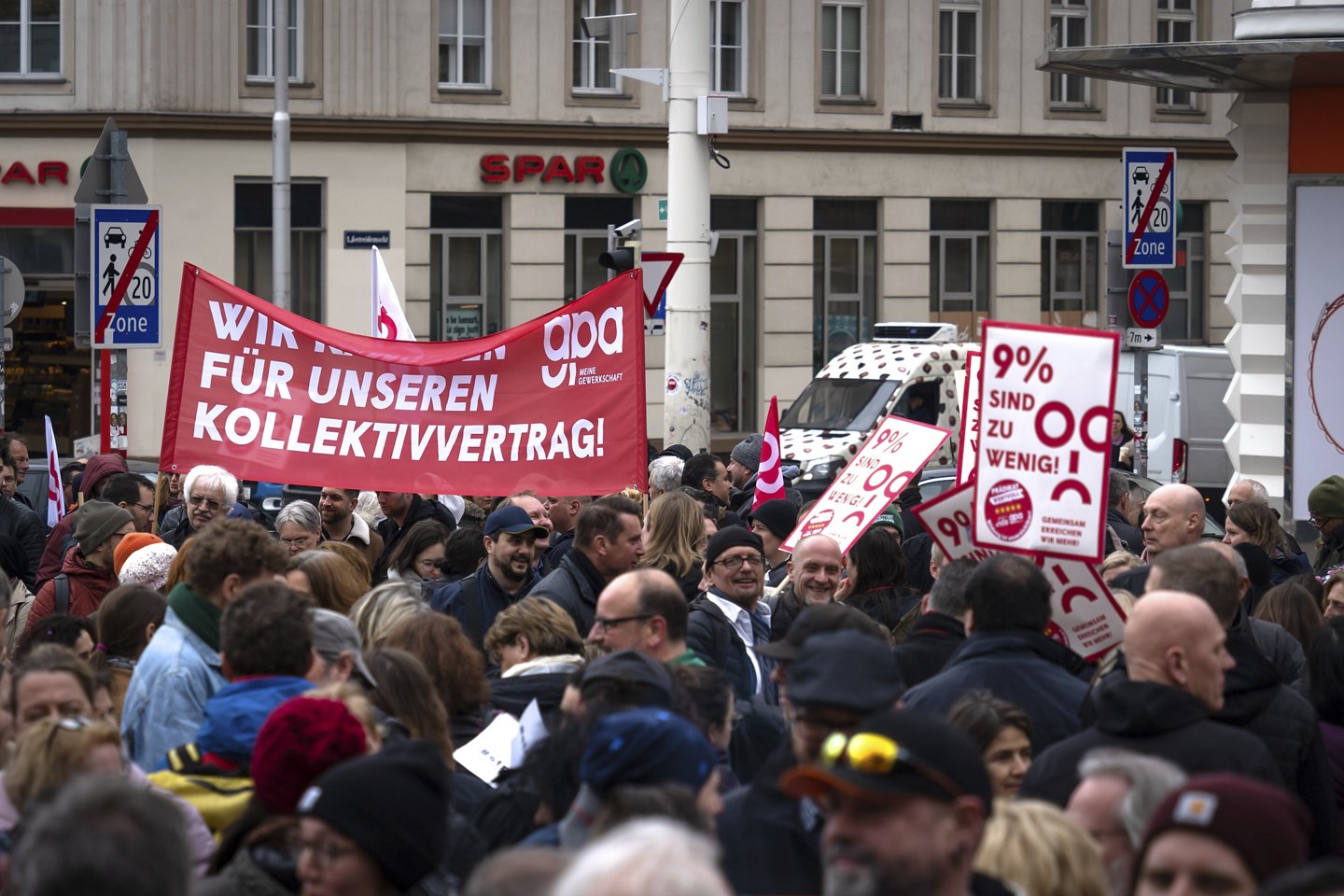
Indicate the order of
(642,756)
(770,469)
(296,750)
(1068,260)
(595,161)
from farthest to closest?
1. (1068,260)
2. (595,161)
3. (770,469)
4. (296,750)
5. (642,756)

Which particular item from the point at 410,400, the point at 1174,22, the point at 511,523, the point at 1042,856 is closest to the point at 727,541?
the point at 511,523

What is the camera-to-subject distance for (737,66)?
3055 centimetres

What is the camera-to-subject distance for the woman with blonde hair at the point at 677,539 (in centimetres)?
924

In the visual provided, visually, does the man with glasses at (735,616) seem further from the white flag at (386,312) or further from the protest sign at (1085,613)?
the white flag at (386,312)

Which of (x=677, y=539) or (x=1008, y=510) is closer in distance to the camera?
(x=1008, y=510)

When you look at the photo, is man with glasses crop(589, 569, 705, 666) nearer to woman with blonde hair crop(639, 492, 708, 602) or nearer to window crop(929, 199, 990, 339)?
woman with blonde hair crop(639, 492, 708, 602)

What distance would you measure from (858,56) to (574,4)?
4828mm

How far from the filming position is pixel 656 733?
424 cm

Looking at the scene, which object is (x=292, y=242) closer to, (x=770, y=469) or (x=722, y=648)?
(x=770, y=469)

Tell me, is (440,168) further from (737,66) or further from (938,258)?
(938,258)

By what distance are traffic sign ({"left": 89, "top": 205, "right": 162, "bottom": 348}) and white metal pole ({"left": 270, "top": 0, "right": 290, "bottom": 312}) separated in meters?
13.1

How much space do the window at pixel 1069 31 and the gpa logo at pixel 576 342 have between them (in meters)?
23.7

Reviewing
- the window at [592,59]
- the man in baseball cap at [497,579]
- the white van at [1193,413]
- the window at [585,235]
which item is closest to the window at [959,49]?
the window at [592,59]

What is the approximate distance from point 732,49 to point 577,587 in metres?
23.1
